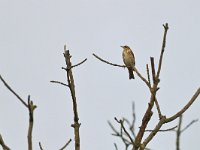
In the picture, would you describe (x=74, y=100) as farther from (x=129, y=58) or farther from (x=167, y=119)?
(x=129, y=58)

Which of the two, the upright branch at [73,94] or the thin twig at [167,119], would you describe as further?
the upright branch at [73,94]

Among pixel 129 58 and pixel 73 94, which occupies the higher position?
pixel 129 58

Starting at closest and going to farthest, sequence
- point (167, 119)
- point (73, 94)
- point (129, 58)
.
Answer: point (167, 119) < point (73, 94) < point (129, 58)

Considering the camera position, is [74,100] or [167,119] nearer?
[167,119]

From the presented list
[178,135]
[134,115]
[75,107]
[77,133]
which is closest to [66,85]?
[75,107]

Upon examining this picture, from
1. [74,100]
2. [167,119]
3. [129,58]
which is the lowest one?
[167,119]

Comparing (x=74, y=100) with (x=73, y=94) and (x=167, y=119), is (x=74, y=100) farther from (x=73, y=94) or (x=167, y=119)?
(x=167, y=119)

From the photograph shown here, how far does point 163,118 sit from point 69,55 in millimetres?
1367

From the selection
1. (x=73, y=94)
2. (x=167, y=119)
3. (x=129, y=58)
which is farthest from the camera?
(x=129, y=58)

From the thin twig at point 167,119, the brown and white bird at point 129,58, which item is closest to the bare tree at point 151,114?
the thin twig at point 167,119

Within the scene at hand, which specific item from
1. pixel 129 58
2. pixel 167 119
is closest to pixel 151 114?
pixel 167 119

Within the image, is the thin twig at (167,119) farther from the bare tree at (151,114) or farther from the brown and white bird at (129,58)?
the brown and white bird at (129,58)

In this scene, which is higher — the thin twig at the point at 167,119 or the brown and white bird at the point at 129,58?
the brown and white bird at the point at 129,58

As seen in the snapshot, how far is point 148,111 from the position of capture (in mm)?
3842
